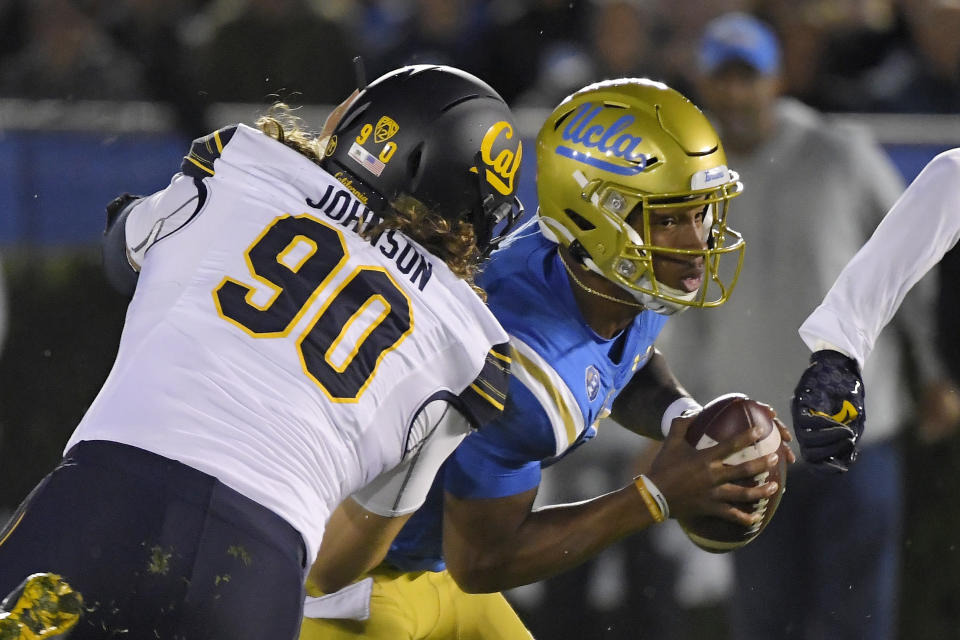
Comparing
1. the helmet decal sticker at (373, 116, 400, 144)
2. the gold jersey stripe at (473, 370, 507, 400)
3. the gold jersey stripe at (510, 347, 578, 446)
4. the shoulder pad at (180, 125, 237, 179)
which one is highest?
the shoulder pad at (180, 125, 237, 179)

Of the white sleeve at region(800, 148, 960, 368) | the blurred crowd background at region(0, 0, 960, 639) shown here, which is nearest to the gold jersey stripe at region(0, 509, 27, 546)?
the white sleeve at region(800, 148, 960, 368)

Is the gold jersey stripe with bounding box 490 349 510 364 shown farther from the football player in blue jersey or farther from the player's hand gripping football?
the player's hand gripping football

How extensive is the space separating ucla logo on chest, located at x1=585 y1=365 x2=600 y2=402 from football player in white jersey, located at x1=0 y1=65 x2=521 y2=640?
542 millimetres

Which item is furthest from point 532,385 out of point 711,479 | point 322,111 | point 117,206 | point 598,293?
point 322,111

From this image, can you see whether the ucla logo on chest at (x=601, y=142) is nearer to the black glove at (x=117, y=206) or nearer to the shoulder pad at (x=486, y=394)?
the shoulder pad at (x=486, y=394)

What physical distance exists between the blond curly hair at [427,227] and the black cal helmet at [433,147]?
0.03 meters

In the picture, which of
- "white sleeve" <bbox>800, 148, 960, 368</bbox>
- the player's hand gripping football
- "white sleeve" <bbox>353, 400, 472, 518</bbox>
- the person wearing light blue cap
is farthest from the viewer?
the person wearing light blue cap

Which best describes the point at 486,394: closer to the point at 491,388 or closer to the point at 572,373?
the point at 491,388

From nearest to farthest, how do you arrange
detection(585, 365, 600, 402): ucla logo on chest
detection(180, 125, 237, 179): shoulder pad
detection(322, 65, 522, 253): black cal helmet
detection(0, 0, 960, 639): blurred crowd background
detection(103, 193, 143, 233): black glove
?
detection(180, 125, 237, 179): shoulder pad → detection(322, 65, 522, 253): black cal helmet → detection(103, 193, 143, 233): black glove → detection(585, 365, 600, 402): ucla logo on chest → detection(0, 0, 960, 639): blurred crowd background

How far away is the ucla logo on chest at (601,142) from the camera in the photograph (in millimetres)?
3242

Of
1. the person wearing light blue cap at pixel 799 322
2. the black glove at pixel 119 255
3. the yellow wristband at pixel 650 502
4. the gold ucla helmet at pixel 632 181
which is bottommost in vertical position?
the person wearing light blue cap at pixel 799 322

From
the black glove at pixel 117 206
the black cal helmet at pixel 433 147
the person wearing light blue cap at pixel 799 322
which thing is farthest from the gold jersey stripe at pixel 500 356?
the person wearing light blue cap at pixel 799 322

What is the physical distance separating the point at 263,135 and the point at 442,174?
36 centimetres

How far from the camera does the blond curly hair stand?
2.65 metres
